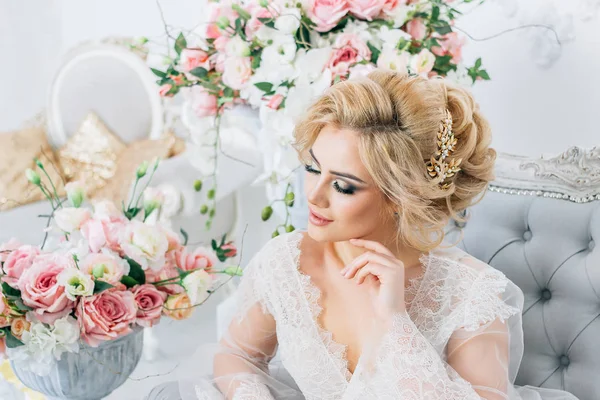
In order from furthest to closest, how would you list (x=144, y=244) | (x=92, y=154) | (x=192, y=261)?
(x=92, y=154)
(x=192, y=261)
(x=144, y=244)

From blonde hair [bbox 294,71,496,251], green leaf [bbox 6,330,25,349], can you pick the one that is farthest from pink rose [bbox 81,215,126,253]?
blonde hair [bbox 294,71,496,251]

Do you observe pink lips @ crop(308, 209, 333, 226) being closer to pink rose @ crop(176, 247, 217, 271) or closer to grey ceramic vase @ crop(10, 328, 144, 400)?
pink rose @ crop(176, 247, 217, 271)

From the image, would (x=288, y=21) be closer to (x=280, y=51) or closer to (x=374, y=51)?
(x=280, y=51)

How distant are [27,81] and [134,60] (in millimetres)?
1191

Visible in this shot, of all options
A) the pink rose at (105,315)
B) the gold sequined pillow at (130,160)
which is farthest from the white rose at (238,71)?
the gold sequined pillow at (130,160)

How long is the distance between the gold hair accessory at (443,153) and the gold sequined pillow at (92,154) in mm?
2309

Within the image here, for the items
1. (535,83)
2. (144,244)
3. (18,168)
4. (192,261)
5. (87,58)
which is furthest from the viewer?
(87,58)

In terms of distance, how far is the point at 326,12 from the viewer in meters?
1.59

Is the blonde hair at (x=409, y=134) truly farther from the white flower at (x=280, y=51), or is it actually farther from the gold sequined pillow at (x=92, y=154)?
the gold sequined pillow at (x=92, y=154)

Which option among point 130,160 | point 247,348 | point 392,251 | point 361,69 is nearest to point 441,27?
point 361,69

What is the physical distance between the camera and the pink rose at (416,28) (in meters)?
1.67

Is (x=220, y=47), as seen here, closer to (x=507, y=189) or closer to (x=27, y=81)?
(x=507, y=189)

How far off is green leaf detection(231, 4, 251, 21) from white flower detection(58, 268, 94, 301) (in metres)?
0.77

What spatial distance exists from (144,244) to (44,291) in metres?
0.21
